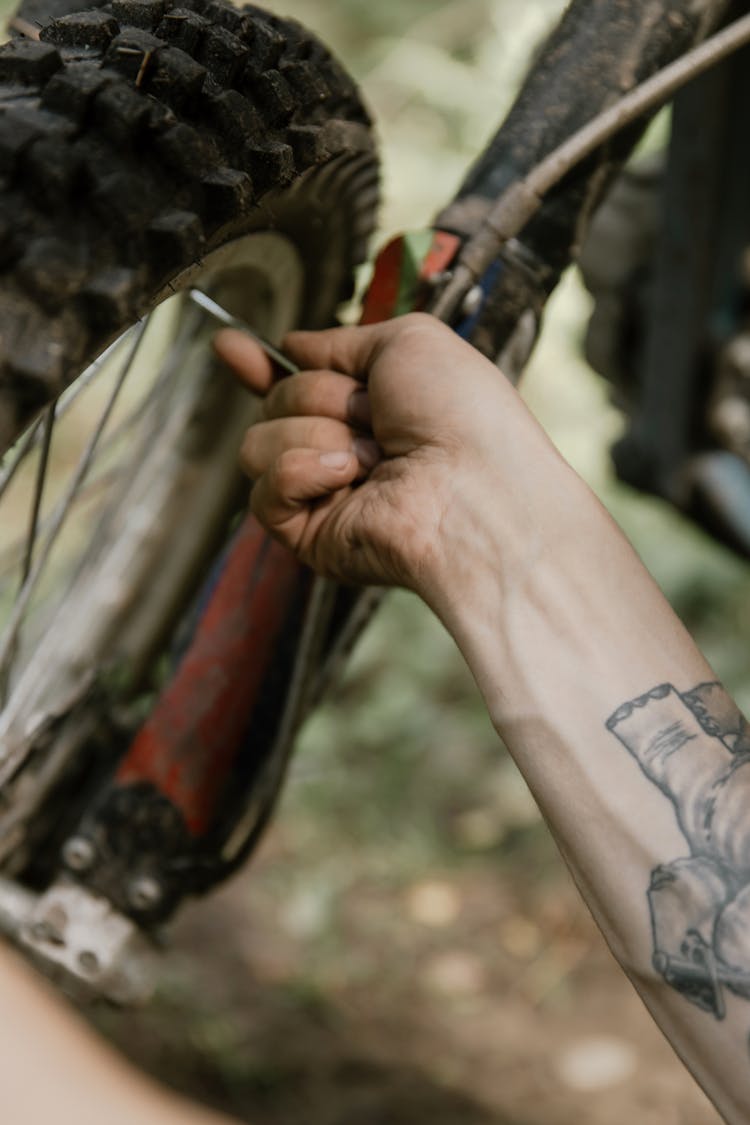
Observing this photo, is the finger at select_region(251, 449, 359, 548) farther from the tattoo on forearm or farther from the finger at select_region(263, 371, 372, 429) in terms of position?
the tattoo on forearm

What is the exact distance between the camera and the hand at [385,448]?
2.60ft

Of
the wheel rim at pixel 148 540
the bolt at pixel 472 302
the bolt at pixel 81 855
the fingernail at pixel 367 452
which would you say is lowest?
the bolt at pixel 81 855

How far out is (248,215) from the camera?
2.48ft

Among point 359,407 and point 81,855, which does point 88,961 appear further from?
point 359,407

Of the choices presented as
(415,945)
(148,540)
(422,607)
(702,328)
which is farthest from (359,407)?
(422,607)

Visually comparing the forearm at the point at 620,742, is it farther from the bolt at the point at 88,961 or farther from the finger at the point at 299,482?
the bolt at the point at 88,961

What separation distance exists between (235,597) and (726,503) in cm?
80

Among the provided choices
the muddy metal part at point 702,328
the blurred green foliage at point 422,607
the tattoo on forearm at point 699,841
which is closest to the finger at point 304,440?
the tattoo on forearm at point 699,841

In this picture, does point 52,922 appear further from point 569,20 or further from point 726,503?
point 726,503

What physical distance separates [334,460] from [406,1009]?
2.96 ft

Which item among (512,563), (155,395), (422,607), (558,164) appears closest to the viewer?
(512,563)

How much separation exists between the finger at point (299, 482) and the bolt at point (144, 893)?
295 mm

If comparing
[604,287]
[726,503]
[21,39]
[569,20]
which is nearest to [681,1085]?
[726,503]

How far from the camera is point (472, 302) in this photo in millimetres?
887
